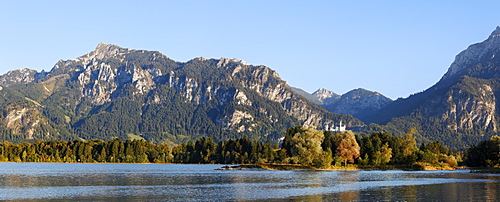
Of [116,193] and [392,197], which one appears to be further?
[116,193]

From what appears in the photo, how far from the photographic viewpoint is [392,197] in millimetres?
82438

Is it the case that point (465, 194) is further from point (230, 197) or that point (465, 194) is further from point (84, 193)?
point (84, 193)

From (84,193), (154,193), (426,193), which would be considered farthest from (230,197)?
(426,193)

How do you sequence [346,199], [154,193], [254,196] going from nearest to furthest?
1. [346,199]
2. [254,196]
3. [154,193]

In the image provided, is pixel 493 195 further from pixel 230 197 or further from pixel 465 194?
pixel 230 197

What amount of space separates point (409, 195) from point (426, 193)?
5.89 m

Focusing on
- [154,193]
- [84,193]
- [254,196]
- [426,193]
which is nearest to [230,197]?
[254,196]

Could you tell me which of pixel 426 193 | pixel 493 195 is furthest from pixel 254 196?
pixel 493 195

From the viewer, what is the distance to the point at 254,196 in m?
84.9

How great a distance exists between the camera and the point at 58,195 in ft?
276

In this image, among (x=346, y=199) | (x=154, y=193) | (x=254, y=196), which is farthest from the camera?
(x=154, y=193)

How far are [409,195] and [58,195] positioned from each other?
55942 millimetres

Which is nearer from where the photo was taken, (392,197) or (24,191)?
(392,197)

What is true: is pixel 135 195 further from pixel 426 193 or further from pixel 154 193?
pixel 426 193
